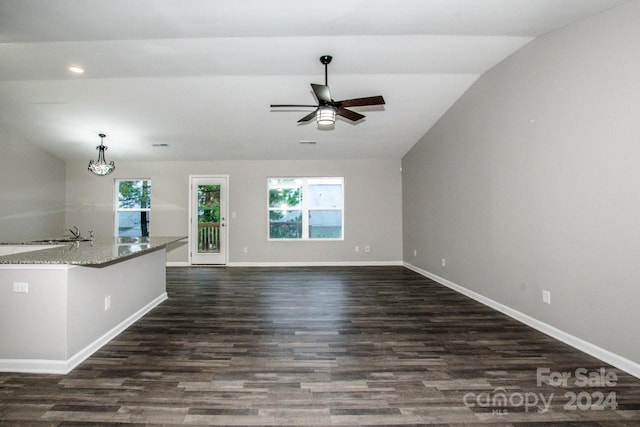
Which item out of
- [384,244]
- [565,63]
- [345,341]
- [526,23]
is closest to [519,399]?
[345,341]

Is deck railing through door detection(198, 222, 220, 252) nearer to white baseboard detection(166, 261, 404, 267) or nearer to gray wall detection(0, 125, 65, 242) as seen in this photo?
white baseboard detection(166, 261, 404, 267)

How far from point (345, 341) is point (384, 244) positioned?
4.43 m

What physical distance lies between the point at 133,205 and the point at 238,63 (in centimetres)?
510

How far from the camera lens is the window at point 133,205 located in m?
6.97

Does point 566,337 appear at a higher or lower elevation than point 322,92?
lower

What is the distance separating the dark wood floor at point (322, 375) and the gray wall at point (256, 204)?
10.6 ft

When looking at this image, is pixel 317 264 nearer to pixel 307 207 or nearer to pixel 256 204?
pixel 307 207

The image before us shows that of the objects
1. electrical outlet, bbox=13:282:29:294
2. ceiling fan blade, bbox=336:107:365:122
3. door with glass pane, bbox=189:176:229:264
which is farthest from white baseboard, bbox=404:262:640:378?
door with glass pane, bbox=189:176:229:264

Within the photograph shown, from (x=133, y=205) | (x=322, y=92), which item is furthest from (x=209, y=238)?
(x=322, y=92)

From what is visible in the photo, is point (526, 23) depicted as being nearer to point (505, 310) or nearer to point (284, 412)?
point (505, 310)

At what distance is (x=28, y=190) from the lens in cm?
583

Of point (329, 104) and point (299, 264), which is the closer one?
point (329, 104)

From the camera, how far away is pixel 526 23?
2707mm

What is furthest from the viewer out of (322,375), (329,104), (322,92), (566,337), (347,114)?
(347,114)
